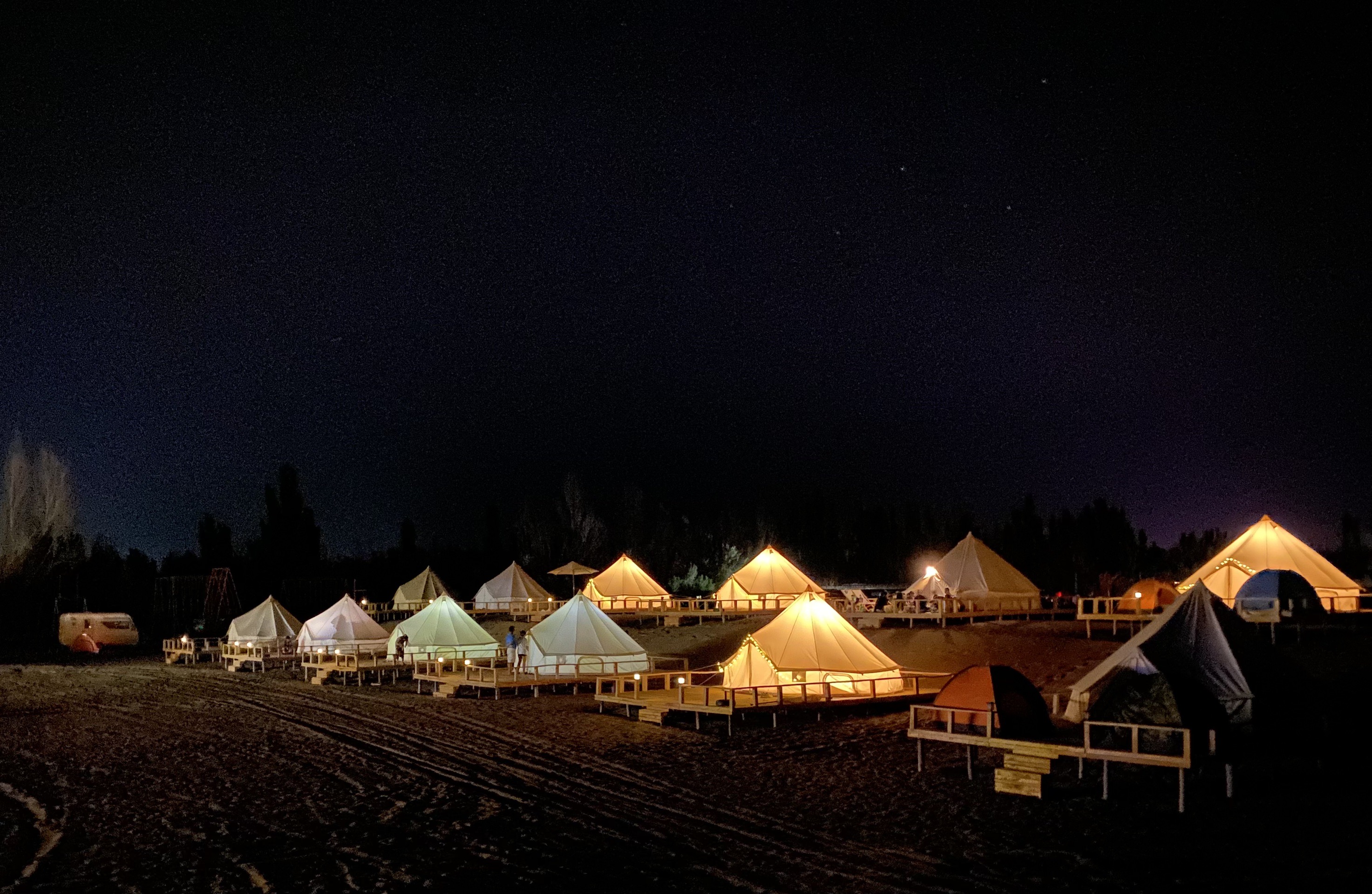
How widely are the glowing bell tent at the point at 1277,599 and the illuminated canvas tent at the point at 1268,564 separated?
2.27 m

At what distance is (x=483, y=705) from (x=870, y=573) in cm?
7775

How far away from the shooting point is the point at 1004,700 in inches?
668

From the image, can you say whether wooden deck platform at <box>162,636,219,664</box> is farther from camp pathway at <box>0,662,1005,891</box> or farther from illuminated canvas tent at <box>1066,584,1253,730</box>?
illuminated canvas tent at <box>1066,584,1253,730</box>

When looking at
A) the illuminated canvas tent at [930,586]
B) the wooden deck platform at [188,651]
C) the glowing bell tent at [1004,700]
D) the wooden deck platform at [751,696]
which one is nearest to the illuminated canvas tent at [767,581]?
the illuminated canvas tent at [930,586]

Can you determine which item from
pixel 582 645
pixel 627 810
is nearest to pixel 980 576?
pixel 582 645

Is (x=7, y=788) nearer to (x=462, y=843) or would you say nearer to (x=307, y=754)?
(x=307, y=754)

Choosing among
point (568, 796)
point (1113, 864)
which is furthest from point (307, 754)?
point (1113, 864)

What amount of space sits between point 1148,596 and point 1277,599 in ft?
13.9

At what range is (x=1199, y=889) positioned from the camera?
10344 millimetres

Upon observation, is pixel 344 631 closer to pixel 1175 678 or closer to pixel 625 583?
pixel 625 583

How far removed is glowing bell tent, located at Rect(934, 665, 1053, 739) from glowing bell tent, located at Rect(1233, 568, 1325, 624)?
11277 mm

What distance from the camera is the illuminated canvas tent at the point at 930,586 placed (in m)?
38.4

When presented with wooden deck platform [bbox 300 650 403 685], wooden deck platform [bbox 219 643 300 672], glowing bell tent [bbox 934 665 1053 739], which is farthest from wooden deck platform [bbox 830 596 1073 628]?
wooden deck platform [bbox 219 643 300 672]

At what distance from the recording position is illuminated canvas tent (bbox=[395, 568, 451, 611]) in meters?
54.9
